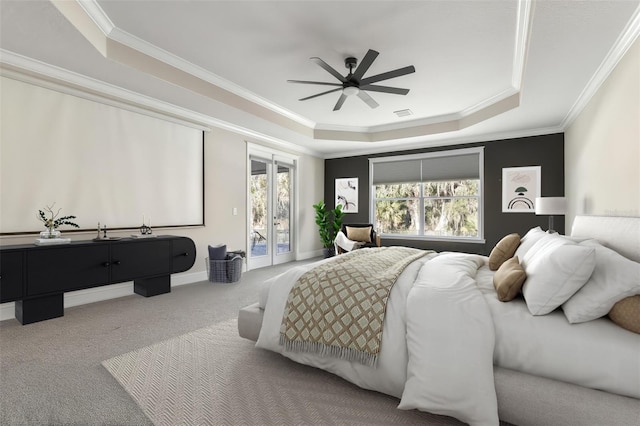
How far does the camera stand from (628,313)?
142cm

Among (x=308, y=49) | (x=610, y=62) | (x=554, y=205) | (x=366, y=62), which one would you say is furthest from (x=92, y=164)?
(x=554, y=205)

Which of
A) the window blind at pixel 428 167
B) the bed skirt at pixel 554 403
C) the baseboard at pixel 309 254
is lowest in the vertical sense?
the baseboard at pixel 309 254

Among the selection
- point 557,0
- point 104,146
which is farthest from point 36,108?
point 557,0

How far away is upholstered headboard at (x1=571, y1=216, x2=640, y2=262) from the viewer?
1903 mm

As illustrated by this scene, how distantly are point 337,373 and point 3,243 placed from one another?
340 cm

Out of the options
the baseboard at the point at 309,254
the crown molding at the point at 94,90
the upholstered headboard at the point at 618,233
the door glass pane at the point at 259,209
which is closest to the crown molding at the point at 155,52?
the crown molding at the point at 94,90

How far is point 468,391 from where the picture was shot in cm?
145

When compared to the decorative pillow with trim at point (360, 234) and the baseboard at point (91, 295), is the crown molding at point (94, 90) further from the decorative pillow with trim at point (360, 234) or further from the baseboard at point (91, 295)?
the decorative pillow with trim at point (360, 234)

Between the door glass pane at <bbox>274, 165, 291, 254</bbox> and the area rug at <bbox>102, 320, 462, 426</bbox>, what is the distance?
4.13 meters

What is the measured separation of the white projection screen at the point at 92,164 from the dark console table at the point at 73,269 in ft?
1.53

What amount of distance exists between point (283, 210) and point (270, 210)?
18.6 inches

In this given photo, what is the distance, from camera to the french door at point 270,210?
5883 millimetres

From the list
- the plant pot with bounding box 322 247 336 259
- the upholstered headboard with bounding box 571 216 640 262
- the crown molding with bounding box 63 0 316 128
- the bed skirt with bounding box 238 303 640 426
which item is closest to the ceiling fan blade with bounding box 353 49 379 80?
the crown molding with bounding box 63 0 316 128

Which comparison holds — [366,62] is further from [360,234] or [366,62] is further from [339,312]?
[360,234]
